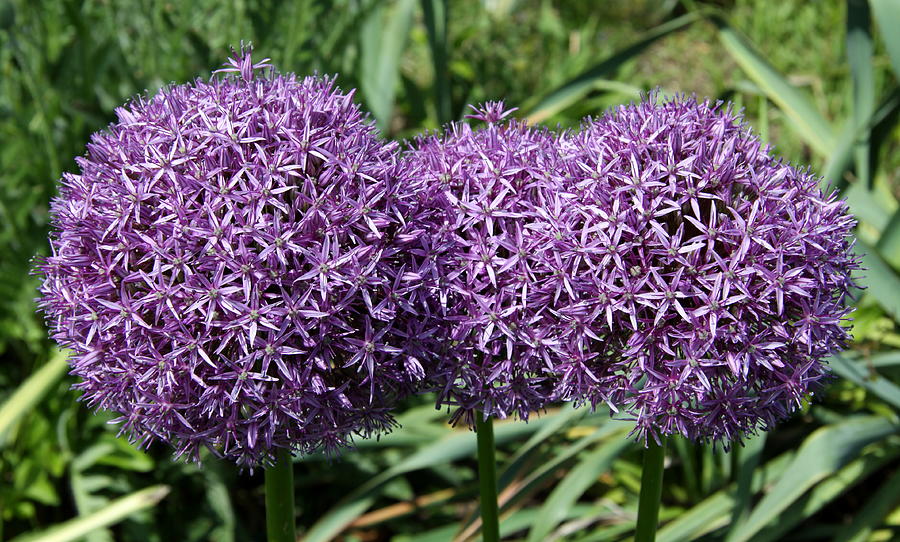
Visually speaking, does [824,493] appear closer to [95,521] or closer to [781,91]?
[781,91]

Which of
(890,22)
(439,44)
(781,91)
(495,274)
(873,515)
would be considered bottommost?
(873,515)

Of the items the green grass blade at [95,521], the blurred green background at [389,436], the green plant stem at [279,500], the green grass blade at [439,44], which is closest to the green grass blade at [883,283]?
the blurred green background at [389,436]

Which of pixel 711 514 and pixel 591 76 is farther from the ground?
pixel 591 76

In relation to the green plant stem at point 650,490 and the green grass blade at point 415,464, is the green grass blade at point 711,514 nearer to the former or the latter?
the green grass blade at point 415,464

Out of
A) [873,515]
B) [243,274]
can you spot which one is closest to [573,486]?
[873,515]

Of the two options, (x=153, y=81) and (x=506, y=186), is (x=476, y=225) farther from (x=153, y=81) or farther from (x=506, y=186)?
(x=153, y=81)

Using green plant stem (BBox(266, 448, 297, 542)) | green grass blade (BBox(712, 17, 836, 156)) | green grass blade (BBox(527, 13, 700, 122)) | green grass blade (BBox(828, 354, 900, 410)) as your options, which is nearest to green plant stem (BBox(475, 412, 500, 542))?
green plant stem (BBox(266, 448, 297, 542))
